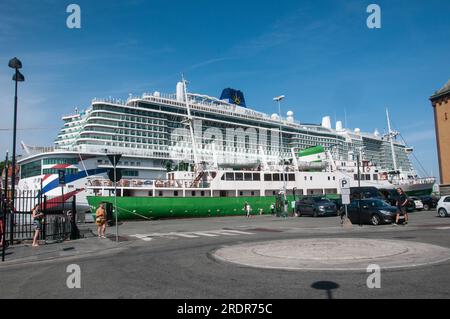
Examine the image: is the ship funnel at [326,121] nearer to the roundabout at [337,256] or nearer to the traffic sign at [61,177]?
the traffic sign at [61,177]

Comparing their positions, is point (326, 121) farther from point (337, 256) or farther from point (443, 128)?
point (337, 256)

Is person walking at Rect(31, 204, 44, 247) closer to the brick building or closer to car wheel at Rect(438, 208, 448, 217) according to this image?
car wheel at Rect(438, 208, 448, 217)

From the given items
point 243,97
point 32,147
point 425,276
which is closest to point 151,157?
point 32,147

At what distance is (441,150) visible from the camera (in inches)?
1518

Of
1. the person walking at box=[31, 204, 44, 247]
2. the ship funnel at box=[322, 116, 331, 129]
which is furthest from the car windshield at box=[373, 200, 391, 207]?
the ship funnel at box=[322, 116, 331, 129]

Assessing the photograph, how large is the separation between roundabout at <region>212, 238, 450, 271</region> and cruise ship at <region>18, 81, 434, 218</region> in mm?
25773

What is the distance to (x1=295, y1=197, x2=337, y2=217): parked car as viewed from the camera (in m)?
30.2

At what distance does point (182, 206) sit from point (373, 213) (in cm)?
1927

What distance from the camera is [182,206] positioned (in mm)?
34156

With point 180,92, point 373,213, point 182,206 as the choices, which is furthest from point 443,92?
point 180,92

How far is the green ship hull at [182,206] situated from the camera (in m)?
31.8
